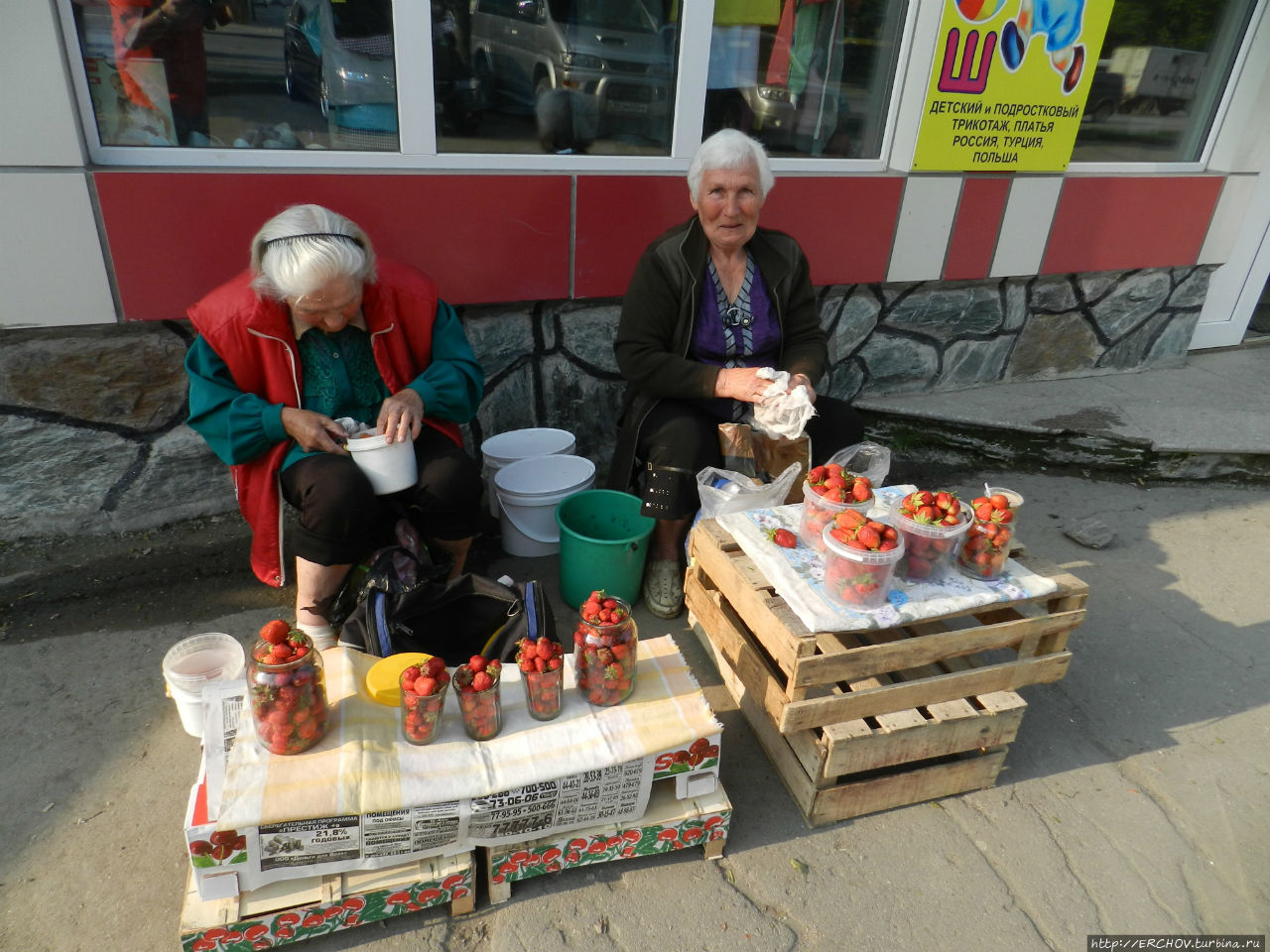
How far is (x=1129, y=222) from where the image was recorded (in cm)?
419

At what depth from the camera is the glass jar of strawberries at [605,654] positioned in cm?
184

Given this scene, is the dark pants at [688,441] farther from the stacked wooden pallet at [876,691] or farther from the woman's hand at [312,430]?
the woman's hand at [312,430]

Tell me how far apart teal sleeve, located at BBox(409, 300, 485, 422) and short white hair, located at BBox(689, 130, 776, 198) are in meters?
0.94

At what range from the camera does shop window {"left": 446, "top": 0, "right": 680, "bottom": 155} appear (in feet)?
9.44

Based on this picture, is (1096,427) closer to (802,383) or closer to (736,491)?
(802,383)

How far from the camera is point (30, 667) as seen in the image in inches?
94.8

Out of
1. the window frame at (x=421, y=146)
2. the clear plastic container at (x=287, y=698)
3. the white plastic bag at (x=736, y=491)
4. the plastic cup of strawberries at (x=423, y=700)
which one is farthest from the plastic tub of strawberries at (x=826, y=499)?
the window frame at (x=421, y=146)

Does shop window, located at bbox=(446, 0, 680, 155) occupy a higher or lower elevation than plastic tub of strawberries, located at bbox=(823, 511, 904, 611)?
higher

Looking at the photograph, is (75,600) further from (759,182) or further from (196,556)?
(759,182)

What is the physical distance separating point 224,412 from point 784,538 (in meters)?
1.59

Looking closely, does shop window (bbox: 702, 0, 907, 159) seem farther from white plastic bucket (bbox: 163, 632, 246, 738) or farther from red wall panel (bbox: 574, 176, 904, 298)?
white plastic bucket (bbox: 163, 632, 246, 738)

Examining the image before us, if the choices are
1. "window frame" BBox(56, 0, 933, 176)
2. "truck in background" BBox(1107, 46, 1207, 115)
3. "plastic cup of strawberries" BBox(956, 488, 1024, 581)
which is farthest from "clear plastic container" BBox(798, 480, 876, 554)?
"truck in background" BBox(1107, 46, 1207, 115)

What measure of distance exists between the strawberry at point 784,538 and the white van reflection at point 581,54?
189 cm

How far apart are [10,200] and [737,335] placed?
2.23m
